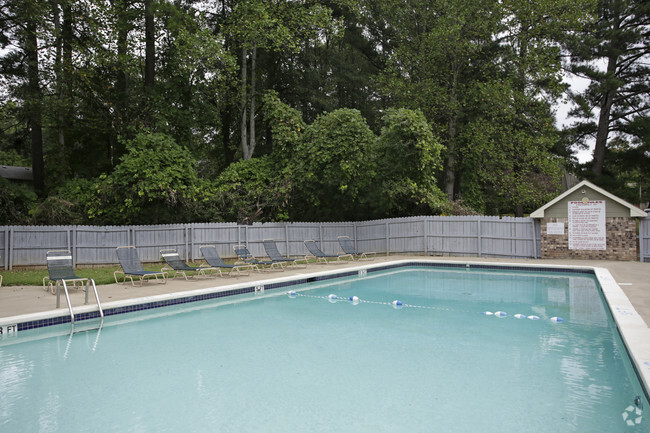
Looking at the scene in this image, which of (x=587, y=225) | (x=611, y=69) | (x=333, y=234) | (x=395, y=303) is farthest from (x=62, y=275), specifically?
(x=611, y=69)

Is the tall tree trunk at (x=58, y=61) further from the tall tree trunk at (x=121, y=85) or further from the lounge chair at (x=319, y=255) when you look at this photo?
the lounge chair at (x=319, y=255)

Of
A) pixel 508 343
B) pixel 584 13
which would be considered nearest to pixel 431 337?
pixel 508 343

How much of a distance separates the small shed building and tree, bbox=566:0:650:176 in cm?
998

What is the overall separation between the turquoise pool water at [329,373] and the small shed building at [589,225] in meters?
7.07

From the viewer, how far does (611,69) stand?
22.6 meters

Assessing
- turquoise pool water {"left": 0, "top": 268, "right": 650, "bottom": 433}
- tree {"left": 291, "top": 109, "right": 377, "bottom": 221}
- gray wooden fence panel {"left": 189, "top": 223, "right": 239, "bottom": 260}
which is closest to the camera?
turquoise pool water {"left": 0, "top": 268, "right": 650, "bottom": 433}

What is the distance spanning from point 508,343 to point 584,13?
792 inches

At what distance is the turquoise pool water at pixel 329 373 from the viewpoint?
343cm

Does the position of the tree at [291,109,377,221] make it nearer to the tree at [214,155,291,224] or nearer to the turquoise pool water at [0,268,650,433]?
the tree at [214,155,291,224]

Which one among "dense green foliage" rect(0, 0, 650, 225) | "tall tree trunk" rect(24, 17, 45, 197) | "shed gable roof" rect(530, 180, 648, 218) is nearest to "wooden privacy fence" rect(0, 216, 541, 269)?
"shed gable roof" rect(530, 180, 648, 218)

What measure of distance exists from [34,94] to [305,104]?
12.6m

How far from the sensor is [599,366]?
456cm

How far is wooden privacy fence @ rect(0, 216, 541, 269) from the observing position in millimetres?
12898

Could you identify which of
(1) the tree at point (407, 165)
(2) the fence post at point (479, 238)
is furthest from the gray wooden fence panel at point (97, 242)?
(2) the fence post at point (479, 238)
